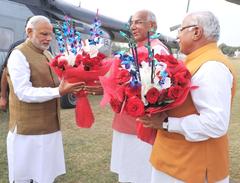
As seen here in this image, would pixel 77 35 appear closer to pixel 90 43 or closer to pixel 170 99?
pixel 90 43

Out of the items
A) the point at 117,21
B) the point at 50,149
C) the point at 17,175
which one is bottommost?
the point at 17,175

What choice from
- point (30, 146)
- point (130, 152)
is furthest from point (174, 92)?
point (30, 146)

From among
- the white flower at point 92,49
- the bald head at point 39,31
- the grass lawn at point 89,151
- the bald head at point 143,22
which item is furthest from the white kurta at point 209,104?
the grass lawn at point 89,151

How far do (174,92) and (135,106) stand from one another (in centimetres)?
21

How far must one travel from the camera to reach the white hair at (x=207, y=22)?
1.81 metres

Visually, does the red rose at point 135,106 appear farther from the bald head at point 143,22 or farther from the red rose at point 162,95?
the bald head at point 143,22

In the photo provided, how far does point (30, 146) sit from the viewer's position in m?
2.82

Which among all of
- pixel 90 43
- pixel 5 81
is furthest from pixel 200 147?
pixel 5 81

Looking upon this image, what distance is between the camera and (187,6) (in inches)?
99.3

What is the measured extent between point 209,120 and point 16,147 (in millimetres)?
1787

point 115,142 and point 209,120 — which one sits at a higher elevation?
point 209,120

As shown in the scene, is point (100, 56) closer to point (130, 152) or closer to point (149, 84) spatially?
point (149, 84)

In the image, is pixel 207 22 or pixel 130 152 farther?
pixel 130 152

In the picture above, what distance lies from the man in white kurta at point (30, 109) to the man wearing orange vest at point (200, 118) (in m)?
1.14
